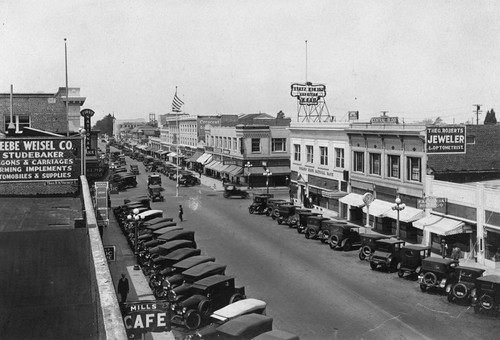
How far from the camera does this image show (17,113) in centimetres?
4850

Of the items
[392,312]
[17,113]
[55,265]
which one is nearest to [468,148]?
[392,312]

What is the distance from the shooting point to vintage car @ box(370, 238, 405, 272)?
26.9m

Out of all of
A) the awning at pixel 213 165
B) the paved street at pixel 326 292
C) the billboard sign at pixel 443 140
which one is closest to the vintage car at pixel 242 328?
the paved street at pixel 326 292

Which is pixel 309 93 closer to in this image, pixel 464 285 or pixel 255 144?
pixel 255 144

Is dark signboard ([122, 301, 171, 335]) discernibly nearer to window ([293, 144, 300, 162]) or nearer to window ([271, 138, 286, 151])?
window ([293, 144, 300, 162])

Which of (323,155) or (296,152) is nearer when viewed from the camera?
(323,155)

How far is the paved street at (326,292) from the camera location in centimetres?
1869

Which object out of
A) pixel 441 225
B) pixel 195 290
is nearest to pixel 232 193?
pixel 441 225

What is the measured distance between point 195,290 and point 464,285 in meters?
10.9

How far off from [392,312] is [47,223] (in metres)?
13.2

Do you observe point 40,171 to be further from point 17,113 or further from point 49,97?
point 49,97

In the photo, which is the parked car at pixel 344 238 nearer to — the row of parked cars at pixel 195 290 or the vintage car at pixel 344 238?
the vintage car at pixel 344 238

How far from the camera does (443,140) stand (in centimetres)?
3328

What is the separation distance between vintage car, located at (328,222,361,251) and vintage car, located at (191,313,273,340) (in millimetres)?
16494
